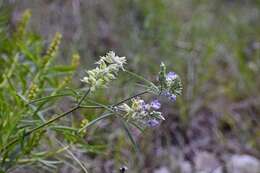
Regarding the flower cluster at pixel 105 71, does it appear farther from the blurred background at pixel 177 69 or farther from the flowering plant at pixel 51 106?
the blurred background at pixel 177 69

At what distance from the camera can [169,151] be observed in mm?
2137

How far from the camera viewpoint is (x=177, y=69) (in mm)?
2592

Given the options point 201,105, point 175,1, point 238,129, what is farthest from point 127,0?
point 238,129

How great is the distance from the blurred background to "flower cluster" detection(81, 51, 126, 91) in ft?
2.48

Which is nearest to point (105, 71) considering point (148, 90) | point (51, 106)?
point (148, 90)

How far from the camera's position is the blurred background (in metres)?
2.13

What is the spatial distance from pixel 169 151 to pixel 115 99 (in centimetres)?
31

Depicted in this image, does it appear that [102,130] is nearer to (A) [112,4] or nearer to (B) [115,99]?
(B) [115,99]

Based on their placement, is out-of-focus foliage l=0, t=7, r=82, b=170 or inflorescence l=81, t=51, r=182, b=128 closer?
inflorescence l=81, t=51, r=182, b=128

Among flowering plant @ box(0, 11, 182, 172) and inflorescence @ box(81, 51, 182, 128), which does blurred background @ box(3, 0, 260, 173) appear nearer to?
flowering plant @ box(0, 11, 182, 172)

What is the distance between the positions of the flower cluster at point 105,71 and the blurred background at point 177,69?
76 cm

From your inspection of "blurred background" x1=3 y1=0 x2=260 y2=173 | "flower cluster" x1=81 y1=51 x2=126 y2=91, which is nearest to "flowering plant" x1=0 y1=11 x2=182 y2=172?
"flower cluster" x1=81 y1=51 x2=126 y2=91

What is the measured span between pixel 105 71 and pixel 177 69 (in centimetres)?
153

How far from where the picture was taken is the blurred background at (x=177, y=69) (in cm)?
213
